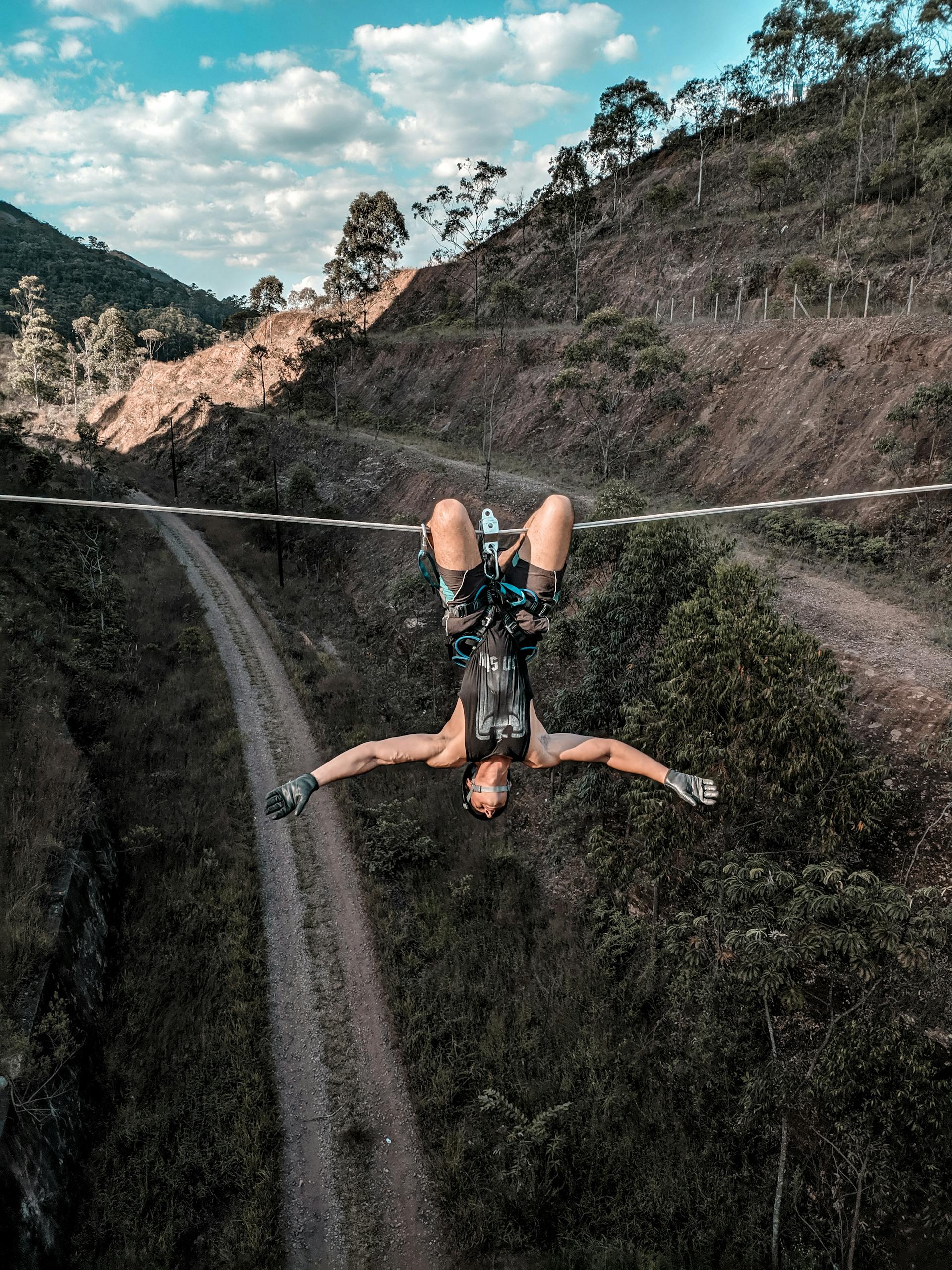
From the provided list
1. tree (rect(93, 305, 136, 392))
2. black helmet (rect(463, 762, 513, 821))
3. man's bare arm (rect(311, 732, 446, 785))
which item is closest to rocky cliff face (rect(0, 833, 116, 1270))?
man's bare arm (rect(311, 732, 446, 785))

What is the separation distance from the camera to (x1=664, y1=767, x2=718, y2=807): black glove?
507 cm

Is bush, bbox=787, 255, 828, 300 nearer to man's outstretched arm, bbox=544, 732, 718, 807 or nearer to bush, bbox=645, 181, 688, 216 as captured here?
bush, bbox=645, 181, 688, 216

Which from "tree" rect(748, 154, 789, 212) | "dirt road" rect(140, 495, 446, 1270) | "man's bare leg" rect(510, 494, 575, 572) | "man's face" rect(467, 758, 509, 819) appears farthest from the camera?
"tree" rect(748, 154, 789, 212)

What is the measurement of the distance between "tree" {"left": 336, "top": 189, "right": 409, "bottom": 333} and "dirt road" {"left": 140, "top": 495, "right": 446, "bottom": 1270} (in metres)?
67.7

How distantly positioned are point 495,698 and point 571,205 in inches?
2490

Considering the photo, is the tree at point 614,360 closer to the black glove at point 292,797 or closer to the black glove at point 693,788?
the black glove at point 693,788

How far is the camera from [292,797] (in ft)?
16.5

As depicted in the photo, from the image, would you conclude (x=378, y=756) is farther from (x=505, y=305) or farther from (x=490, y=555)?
(x=505, y=305)

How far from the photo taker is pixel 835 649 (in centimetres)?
1538

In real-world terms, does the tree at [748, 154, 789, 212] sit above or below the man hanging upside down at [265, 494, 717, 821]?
above

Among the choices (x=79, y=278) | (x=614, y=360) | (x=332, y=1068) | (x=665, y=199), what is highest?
(x=79, y=278)

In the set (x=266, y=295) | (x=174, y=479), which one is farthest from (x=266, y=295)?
(x=174, y=479)

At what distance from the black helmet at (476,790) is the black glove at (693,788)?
1.26 m

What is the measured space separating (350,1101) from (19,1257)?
4590 millimetres
